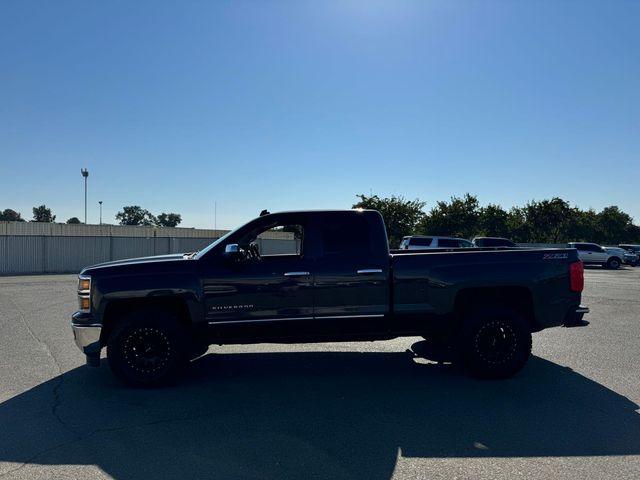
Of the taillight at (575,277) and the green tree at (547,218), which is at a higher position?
the green tree at (547,218)

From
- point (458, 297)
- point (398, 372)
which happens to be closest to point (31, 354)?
point (398, 372)

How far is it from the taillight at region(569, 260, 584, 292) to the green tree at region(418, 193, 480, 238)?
45.4 m

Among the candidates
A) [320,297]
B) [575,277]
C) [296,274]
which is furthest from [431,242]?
[296,274]

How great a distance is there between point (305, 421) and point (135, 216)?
431 ft

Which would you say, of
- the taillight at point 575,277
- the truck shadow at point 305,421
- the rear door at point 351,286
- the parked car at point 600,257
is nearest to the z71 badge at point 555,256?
the taillight at point 575,277

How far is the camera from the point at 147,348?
5844 mm

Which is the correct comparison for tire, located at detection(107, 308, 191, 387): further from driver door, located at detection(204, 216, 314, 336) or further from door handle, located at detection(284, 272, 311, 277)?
door handle, located at detection(284, 272, 311, 277)

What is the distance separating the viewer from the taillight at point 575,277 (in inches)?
249

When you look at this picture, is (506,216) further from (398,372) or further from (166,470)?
(166,470)

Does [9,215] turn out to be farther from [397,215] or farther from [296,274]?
[296,274]

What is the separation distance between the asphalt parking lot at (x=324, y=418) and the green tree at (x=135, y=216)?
125237 millimetres

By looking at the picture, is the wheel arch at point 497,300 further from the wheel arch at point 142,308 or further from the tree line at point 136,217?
the tree line at point 136,217

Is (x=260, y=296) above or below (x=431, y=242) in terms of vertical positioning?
below

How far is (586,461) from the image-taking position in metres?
3.90
